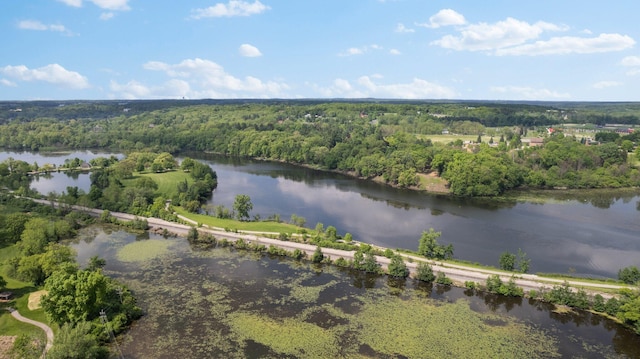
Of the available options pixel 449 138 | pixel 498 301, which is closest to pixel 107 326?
pixel 498 301

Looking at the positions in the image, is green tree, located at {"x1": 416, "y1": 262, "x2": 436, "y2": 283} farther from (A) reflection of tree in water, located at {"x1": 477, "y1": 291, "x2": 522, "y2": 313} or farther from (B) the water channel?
(A) reflection of tree in water, located at {"x1": 477, "y1": 291, "x2": 522, "y2": 313}

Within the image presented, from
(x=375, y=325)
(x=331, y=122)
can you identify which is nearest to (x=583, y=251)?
(x=375, y=325)

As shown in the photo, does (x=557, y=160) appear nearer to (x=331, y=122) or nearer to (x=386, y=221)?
(x=386, y=221)

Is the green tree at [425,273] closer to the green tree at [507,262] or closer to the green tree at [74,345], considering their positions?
the green tree at [507,262]

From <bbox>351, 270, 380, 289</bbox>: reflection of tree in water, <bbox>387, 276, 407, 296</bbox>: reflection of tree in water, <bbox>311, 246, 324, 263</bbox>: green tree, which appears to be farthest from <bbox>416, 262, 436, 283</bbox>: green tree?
<bbox>311, 246, 324, 263</bbox>: green tree

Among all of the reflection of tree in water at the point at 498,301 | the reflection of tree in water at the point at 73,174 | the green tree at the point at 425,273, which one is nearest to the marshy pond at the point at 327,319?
the reflection of tree in water at the point at 498,301
